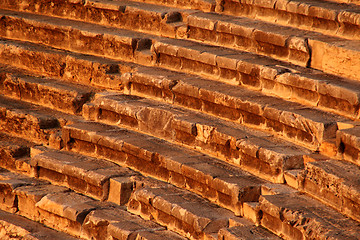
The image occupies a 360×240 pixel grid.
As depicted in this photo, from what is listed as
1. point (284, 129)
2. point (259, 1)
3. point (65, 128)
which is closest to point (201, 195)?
point (284, 129)

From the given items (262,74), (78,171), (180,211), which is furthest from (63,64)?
(180,211)

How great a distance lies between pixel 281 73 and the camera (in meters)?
6.55

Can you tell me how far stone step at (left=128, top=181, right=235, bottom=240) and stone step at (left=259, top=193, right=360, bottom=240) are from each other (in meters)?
0.45

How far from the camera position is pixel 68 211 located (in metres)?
6.32

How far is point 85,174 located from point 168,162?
0.97 metres

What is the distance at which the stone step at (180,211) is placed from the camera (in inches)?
217

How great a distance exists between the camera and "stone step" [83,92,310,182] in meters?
5.78

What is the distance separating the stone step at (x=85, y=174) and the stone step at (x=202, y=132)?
649 millimetres

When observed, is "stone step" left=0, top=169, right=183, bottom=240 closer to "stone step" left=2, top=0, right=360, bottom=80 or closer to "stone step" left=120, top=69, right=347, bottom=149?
"stone step" left=120, top=69, right=347, bottom=149

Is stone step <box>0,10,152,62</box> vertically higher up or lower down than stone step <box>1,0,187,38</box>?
lower down

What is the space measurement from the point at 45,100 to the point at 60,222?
222 cm

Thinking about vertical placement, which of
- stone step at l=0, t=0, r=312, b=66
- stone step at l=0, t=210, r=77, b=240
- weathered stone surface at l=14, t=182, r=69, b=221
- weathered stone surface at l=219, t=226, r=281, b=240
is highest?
stone step at l=0, t=0, r=312, b=66

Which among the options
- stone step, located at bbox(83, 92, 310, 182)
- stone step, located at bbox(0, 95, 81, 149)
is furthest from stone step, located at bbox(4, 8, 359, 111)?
stone step, located at bbox(0, 95, 81, 149)

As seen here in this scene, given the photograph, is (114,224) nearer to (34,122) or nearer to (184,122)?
(184,122)
